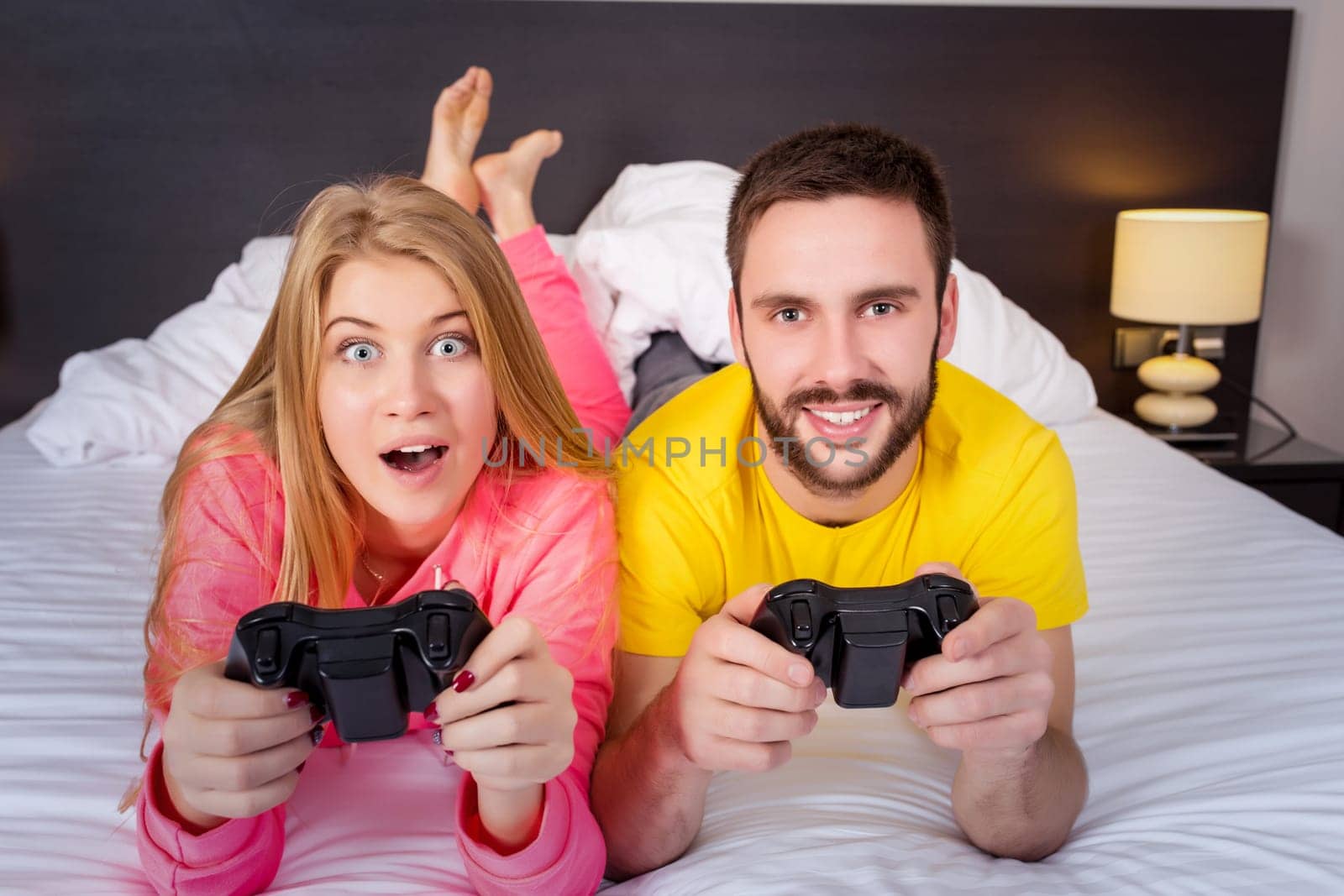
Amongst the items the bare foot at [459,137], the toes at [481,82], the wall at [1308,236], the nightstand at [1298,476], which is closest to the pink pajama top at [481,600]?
the bare foot at [459,137]

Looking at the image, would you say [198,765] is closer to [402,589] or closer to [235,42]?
[402,589]

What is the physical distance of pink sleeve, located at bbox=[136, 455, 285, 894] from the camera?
0.77 m

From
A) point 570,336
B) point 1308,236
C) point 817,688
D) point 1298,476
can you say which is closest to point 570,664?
point 817,688

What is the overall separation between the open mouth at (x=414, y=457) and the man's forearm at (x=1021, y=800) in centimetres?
48

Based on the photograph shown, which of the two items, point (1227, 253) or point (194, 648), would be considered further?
point (1227, 253)

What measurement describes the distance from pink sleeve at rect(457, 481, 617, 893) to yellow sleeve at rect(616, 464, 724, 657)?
2 cm

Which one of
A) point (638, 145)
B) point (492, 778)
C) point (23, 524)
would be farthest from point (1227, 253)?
point (23, 524)

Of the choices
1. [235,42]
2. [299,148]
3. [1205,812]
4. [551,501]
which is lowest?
[1205,812]

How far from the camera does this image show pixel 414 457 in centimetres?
95

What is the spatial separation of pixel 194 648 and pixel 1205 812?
2.65 feet

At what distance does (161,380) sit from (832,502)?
1263 mm

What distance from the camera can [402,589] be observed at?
1.01 m

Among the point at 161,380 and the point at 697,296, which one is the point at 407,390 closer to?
Result: the point at 697,296

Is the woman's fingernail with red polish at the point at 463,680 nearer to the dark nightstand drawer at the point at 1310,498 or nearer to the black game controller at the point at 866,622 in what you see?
the black game controller at the point at 866,622
